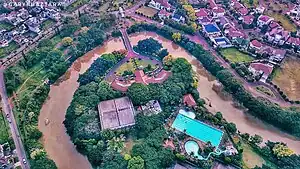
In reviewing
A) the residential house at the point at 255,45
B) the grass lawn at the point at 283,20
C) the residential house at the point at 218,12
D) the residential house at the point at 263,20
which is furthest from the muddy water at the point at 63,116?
the grass lawn at the point at 283,20

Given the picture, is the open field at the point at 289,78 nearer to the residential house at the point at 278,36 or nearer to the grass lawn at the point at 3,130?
the residential house at the point at 278,36

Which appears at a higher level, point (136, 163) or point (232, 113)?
point (136, 163)

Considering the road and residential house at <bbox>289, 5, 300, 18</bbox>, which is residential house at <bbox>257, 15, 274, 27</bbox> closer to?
residential house at <bbox>289, 5, 300, 18</bbox>

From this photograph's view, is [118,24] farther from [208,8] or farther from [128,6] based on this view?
[208,8]

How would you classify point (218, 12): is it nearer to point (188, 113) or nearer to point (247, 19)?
point (247, 19)

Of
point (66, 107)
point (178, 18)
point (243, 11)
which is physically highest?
point (243, 11)

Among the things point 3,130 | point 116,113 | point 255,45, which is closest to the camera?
point 3,130

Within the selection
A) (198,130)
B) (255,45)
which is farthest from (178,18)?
(198,130)
